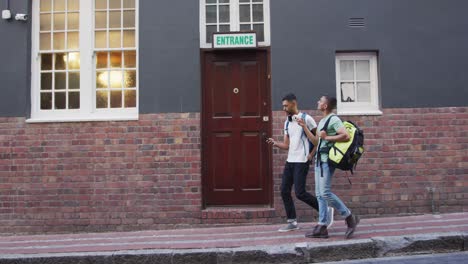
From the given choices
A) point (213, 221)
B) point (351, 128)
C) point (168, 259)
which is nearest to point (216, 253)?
point (168, 259)

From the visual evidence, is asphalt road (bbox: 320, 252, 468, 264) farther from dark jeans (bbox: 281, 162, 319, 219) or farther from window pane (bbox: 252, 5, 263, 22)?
window pane (bbox: 252, 5, 263, 22)

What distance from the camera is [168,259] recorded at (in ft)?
20.2

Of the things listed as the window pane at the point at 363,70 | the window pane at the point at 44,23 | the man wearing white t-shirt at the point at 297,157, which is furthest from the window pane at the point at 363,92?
the window pane at the point at 44,23

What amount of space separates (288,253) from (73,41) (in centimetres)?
511

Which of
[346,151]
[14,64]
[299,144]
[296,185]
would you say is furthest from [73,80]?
[346,151]

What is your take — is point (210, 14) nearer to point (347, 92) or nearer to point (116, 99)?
point (116, 99)

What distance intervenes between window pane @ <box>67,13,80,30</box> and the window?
14.6ft

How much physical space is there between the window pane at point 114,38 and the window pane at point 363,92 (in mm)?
4118

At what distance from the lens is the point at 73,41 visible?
8336 millimetres

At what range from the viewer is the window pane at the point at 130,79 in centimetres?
827

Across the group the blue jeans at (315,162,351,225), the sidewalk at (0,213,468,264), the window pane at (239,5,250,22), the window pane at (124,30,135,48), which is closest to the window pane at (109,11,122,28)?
the window pane at (124,30,135,48)

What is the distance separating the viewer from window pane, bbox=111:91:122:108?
8266mm

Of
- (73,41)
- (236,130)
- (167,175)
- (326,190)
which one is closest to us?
(326,190)

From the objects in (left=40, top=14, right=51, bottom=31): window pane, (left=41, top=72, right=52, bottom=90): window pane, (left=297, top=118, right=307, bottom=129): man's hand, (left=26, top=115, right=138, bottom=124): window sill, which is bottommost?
(left=297, top=118, right=307, bottom=129): man's hand
